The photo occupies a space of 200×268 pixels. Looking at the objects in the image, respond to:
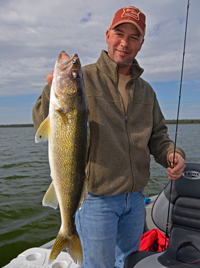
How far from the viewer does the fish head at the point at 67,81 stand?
1.90 m

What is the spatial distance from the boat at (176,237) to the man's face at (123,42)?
197 cm

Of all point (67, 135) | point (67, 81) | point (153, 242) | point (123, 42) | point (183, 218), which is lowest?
point (153, 242)

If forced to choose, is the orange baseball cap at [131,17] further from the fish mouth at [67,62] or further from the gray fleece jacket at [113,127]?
the fish mouth at [67,62]

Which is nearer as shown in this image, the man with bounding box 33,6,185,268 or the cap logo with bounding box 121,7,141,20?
the man with bounding box 33,6,185,268

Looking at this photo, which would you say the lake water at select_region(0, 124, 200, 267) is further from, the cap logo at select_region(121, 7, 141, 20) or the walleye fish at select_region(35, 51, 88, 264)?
the cap logo at select_region(121, 7, 141, 20)

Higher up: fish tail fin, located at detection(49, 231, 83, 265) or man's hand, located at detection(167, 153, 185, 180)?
man's hand, located at detection(167, 153, 185, 180)

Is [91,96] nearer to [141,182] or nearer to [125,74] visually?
[125,74]

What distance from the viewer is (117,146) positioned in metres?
2.26

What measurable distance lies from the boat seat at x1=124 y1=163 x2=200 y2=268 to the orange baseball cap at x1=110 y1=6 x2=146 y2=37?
2149 millimetres

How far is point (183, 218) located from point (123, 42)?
2.58 meters

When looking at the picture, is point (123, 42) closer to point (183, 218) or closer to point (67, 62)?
point (67, 62)

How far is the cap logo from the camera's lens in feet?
7.80

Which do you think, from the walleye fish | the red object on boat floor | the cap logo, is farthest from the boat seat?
the cap logo

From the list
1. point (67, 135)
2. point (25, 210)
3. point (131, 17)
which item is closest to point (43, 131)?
point (67, 135)
